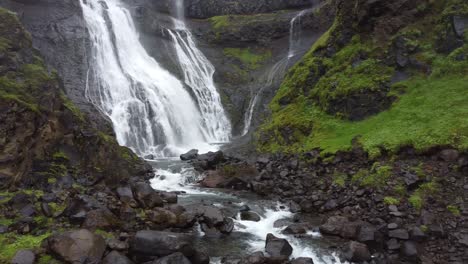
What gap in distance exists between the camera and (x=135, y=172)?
19500 mm

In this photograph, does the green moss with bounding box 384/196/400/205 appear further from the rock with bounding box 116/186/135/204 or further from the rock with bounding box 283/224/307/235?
the rock with bounding box 116/186/135/204

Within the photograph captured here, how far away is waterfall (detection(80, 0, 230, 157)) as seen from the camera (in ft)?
93.8

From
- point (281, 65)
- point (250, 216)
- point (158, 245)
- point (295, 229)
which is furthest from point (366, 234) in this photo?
point (281, 65)

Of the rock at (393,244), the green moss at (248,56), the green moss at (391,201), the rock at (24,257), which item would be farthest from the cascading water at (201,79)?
the rock at (24,257)

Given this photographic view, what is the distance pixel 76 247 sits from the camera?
948cm

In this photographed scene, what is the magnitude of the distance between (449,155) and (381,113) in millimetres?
5317

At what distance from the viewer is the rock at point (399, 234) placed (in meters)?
11.7

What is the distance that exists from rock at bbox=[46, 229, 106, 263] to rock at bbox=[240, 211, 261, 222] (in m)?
6.03

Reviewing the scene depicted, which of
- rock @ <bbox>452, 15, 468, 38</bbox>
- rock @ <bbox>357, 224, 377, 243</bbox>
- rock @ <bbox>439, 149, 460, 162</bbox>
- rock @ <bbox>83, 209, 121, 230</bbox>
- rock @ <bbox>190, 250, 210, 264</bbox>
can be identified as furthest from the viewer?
rock @ <bbox>452, 15, 468, 38</bbox>

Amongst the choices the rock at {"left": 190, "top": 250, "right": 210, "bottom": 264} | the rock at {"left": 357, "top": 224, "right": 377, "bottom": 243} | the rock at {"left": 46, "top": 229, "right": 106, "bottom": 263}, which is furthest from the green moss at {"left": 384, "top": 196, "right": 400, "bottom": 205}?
the rock at {"left": 46, "top": 229, "right": 106, "bottom": 263}

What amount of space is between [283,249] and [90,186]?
819cm

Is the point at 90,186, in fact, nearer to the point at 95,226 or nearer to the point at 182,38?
the point at 95,226

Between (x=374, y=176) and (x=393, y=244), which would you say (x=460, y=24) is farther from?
(x=393, y=244)

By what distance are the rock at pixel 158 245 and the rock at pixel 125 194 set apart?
3.71 meters
